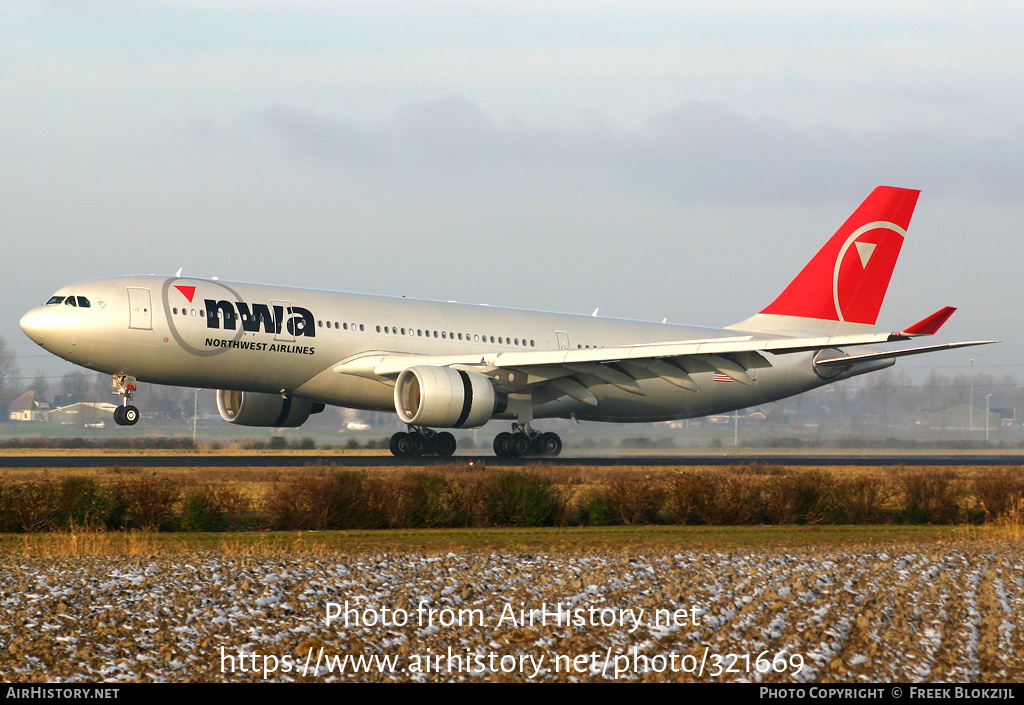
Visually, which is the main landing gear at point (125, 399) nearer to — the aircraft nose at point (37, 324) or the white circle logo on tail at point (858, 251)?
the aircraft nose at point (37, 324)

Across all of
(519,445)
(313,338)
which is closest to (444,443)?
(519,445)

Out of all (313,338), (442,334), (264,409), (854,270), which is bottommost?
(264,409)

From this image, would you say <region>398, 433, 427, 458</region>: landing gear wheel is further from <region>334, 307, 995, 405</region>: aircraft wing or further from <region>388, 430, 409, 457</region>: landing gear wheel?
<region>334, 307, 995, 405</region>: aircraft wing

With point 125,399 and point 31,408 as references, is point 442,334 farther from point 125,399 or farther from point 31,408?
point 31,408

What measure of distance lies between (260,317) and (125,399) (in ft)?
13.2

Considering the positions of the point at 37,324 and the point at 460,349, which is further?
the point at 460,349

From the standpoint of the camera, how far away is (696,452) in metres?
45.6

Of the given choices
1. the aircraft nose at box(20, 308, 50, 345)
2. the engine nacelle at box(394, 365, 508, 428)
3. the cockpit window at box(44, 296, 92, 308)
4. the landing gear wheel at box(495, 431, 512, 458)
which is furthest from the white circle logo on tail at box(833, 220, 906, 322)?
the aircraft nose at box(20, 308, 50, 345)

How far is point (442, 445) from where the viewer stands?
112 ft

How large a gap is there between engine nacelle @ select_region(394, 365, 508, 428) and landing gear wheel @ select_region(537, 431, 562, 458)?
3.77 m

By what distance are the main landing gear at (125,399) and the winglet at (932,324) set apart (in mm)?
19510

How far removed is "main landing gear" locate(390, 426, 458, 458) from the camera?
112ft

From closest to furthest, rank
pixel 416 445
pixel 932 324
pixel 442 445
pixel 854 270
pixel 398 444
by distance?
pixel 932 324
pixel 442 445
pixel 416 445
pixel 398 444
pixel 854 270
